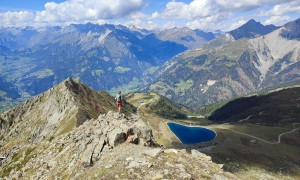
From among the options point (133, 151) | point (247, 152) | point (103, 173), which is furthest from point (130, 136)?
point (247, 152)

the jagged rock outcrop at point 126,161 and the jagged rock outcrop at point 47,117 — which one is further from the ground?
the jagged rock outcrop at point 126,161

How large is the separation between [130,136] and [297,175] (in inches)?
4267

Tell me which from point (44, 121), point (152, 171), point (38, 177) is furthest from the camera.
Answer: point (44, 121)

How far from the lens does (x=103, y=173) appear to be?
38000 mm

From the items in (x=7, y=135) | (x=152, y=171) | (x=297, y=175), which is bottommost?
(x=297, y=175)

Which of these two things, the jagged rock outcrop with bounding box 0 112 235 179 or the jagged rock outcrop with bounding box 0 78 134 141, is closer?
the jagged rock outcrop with bounding box 0 112 235 179

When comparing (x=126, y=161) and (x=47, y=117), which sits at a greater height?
(x=126, y=161)

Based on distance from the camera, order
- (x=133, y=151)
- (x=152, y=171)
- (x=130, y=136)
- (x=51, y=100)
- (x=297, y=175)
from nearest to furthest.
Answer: (x=152, y=171), (x=133, y=151), (x=130, y=136), (x=297, y=175), (x=51, y=100)

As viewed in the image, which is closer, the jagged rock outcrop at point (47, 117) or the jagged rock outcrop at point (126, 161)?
the jagged rock outcrop at point (126, 161)

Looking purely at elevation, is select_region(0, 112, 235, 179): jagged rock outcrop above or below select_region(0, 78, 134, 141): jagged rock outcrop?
above

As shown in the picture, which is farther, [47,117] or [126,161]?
[47,117]

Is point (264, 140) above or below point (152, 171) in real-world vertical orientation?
below

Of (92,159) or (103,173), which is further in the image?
(92,159)

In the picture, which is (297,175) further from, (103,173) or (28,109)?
(28,109)
